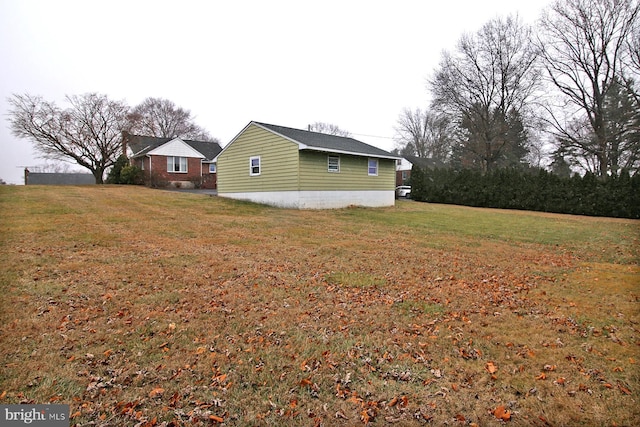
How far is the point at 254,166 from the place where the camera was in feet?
56.3

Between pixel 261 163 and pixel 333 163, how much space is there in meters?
3.76

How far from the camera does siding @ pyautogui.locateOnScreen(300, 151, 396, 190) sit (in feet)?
50.8

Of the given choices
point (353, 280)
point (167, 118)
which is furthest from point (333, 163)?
point (167, 118)

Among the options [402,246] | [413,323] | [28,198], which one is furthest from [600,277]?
[28,198]

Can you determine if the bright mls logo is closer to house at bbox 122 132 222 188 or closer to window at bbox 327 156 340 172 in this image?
window at bbox 327 156 340 172

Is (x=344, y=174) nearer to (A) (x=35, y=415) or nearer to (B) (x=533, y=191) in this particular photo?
(B) (x=533, y=191)

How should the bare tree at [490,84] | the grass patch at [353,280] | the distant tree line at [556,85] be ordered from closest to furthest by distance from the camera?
the grass patch at [353,280] < the distant tree line at [556,85] < the bare tree at [490,84]

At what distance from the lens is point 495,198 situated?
24000 mm

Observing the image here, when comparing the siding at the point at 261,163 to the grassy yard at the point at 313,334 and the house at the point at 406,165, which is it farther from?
the house at the point at 406,165

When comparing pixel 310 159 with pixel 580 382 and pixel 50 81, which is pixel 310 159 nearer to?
pixel 50 81

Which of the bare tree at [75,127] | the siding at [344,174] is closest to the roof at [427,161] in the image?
the siding at [344,174]

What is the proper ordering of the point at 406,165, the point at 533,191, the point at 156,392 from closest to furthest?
the point at 156,392, the point at 533,191, the point at 406,165

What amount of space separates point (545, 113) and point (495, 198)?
897 cm

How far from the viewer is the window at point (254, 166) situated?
16938mm
